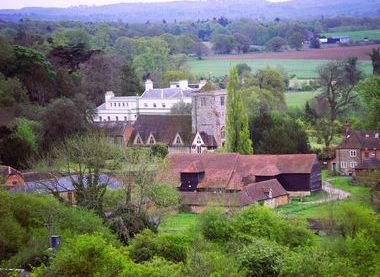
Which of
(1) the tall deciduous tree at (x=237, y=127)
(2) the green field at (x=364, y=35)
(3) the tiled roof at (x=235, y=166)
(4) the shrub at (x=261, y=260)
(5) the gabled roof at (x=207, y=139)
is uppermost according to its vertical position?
(4) the shrub at (x=261, y=260)

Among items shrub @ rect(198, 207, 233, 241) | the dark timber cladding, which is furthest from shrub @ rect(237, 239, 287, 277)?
the dark timber cladding

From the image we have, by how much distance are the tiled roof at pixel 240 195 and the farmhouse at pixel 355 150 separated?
7.46 meters

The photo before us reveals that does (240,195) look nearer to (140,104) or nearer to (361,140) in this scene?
(361,140)

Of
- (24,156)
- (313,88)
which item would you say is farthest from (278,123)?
(313,88)

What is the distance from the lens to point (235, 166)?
1769 inches

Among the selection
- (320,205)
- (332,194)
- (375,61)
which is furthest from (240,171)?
(375,61)

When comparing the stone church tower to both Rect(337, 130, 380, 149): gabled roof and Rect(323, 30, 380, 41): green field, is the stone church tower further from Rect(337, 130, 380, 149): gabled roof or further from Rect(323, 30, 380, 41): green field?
Rect(323, 30, 380, 41): green field

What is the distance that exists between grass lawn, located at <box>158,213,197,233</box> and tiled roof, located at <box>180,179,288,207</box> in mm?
1045

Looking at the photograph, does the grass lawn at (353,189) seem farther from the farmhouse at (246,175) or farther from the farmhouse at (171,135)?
the farmhouse at (171,135)

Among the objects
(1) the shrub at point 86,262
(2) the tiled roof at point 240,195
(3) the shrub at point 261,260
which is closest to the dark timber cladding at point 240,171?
(2) the tiled roof at point 240,195

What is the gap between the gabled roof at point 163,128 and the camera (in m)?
54.6

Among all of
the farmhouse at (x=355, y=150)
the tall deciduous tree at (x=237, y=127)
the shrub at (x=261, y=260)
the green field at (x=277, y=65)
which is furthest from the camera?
the green field at (x=277, y=65)

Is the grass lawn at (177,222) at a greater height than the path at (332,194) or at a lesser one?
greater

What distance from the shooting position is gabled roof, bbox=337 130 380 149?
163ft
